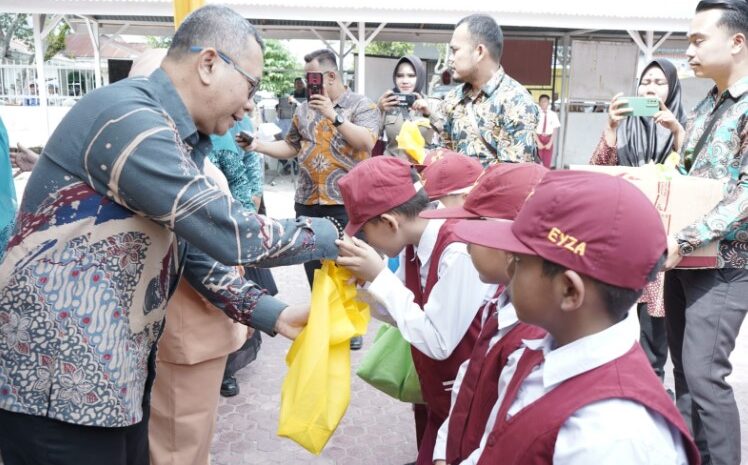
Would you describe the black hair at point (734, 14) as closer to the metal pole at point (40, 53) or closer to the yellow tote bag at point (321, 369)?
the yellow tote bag at point (321, 369)

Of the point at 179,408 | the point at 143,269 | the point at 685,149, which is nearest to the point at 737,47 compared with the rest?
the point at 685,149

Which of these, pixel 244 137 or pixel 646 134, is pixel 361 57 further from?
pixel 646 134

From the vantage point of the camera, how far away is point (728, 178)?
273 centimetres

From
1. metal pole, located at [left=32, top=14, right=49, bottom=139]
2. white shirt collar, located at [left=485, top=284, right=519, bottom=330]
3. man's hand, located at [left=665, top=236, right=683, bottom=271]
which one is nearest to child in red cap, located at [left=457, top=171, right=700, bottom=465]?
white shirt collar, located at [left=485, top=284, right=519, bottom=330]

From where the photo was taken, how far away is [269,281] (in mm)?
4715

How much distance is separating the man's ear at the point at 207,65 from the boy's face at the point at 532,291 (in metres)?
1.00

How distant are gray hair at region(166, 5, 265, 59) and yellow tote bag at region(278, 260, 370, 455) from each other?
0.79 meters

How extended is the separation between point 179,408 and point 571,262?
6.22 feet

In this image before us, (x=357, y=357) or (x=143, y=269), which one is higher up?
(x=143, y=269)

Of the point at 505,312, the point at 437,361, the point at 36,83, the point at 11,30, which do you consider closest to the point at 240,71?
the point at 505,312

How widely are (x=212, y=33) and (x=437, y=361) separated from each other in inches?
54.3

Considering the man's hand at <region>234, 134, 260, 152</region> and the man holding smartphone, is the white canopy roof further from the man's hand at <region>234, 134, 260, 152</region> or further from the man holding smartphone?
the man's hand at <region>234, 134, 260, 152</region>

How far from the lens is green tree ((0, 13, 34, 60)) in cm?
3200

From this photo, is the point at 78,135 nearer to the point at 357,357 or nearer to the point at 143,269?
the point at 143,269
